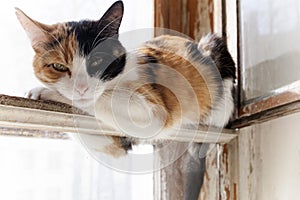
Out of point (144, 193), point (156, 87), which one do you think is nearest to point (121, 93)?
point (156, 87)

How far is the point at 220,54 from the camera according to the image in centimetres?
116

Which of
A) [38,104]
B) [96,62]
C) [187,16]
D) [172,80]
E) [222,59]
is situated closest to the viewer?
[38,104]

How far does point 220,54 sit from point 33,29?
470 mm

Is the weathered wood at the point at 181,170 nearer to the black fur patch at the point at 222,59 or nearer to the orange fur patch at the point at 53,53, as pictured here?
the black fur patch at the point at 222,59

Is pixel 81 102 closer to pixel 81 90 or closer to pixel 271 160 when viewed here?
pixel 81 90

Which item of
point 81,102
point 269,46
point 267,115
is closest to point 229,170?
point 267,115

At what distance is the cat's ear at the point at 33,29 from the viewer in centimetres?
91

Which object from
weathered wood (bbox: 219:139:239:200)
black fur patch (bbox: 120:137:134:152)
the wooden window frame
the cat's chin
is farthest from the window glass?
the cat's chin

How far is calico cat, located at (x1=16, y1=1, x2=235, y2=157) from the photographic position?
36.1 inches

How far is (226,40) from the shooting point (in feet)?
4.05

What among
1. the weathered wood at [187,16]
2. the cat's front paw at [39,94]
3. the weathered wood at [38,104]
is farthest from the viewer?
the weathered wood at [187,16]

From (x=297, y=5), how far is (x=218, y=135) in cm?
34

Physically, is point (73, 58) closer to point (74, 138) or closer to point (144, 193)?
point (74, 138)

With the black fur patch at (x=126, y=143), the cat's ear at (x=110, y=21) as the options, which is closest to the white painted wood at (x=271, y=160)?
the black fur patch at (x=126, y=143)
